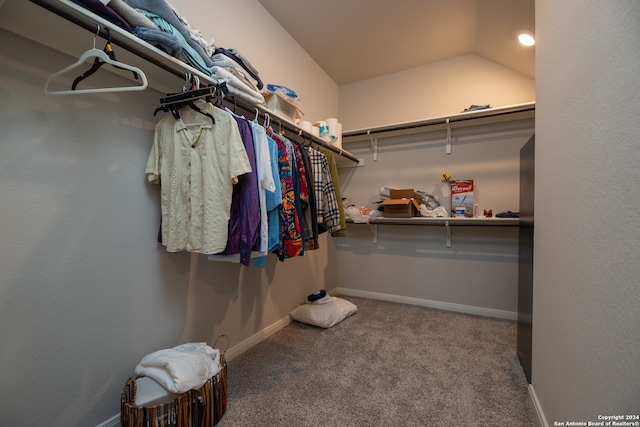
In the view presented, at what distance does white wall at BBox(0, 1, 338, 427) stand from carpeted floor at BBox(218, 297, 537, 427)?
0.57m

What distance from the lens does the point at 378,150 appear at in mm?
3205

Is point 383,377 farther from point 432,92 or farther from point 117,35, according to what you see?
point 432,92

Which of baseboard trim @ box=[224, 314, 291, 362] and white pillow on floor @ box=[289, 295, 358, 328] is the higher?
white pillow on floor @ box=[289, 295, 358, 328]

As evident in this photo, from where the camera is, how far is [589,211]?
2.68 feet

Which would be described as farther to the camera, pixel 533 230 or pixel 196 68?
pixel 533 230

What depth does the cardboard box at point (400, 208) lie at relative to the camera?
2666 mm

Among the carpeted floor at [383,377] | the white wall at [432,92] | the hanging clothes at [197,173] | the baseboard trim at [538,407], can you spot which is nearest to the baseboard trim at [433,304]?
the carpeted floor at [383,377]

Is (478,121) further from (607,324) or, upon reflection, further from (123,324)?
(123,324)

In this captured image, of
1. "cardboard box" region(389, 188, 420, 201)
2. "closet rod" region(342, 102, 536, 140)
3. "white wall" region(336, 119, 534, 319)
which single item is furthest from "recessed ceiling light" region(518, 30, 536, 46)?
"cardboard box" region(389, 188, 420, 201)

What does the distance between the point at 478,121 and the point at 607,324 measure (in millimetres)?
2398

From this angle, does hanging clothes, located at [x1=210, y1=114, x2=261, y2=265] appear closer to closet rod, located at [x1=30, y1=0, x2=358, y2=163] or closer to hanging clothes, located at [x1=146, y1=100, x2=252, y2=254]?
hanging clothes, located at [x1=146, y1=100, x2=252, y2=254]

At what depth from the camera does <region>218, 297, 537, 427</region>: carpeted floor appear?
136 cm

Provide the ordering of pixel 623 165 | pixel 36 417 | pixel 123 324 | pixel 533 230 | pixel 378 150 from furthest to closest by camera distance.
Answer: pixel 378 150 → pixel 533 230 → pixel 123 324 → pixel 36 417 → pixel 623 165

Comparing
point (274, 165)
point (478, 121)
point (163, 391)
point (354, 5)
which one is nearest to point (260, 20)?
point (354, 5)
